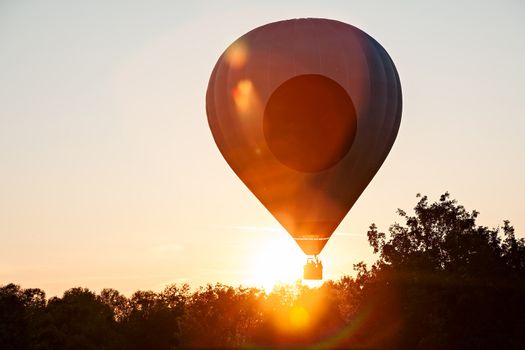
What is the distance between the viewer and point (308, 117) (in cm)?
3381

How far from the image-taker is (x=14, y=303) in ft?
228

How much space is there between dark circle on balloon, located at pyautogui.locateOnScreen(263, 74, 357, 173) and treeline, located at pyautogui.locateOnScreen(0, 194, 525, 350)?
14.3m

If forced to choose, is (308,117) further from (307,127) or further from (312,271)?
(312,271)

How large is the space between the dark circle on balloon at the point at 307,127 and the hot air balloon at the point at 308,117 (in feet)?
0.13

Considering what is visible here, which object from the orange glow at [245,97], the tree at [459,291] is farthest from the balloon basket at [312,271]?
the tree at [459,291]

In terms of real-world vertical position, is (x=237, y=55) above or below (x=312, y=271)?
above

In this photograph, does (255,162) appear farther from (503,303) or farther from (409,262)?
(409,262)

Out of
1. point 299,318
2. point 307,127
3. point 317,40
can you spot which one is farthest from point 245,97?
point 299,318

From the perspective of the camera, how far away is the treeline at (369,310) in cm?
4381

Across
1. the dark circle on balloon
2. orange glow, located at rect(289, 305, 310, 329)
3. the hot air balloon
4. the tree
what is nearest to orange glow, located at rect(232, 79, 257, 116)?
the hot air balloon

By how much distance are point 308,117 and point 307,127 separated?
41 centimetres

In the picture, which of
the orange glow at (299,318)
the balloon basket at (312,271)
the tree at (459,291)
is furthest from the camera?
the orange glow at (299,318)

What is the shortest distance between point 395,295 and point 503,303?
7.07m

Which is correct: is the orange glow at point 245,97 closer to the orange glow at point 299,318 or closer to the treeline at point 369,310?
the treeline at point 369,310
